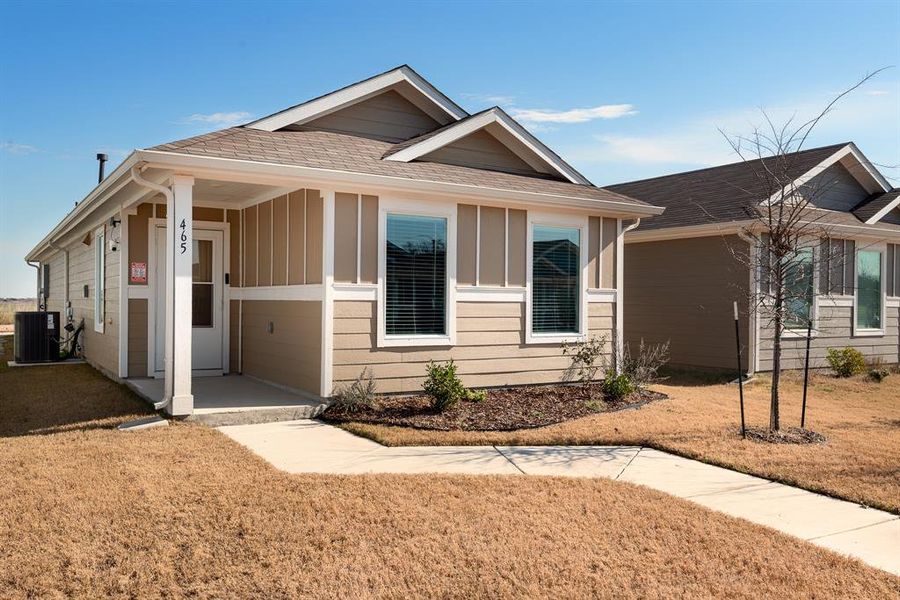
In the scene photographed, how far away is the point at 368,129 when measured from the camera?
10.6 meters

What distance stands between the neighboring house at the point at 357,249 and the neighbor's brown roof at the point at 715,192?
3262mm

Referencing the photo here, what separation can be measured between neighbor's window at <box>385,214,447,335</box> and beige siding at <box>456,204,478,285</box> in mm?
216

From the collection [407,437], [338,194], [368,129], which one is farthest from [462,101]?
[407,437]

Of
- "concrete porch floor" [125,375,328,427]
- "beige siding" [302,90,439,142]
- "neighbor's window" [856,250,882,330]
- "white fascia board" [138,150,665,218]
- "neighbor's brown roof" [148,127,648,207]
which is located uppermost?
"beige siding" [302,90,439,142]

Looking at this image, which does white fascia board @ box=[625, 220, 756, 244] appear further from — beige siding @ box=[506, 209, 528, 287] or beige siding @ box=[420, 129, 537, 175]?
beige siding @ box=[506, 209, 528, 287]

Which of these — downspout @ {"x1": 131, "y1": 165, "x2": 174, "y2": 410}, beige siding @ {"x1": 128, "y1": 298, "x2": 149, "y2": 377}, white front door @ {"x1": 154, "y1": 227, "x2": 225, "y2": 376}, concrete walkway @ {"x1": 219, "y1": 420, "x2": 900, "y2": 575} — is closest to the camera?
concrete walkway @ {"x1": 219, "y1": 420, "x2": 900, "y2": 575}

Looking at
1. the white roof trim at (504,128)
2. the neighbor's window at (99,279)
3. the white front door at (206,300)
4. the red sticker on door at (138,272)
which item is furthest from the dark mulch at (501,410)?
the neighbor's window at (99,279)

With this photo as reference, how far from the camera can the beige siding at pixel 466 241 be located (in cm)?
930

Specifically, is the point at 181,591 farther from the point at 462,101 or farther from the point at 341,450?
the point at 462,101

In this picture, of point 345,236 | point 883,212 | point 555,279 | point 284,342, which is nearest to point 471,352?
point 555,279

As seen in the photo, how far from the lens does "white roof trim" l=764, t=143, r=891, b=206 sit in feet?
44.6

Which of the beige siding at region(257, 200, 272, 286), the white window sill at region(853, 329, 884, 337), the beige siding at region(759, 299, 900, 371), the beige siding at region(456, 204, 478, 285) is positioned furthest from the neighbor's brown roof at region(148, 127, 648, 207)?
the white window sill at region(853, 329, 884, 337)

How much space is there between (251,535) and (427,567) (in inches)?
44.7

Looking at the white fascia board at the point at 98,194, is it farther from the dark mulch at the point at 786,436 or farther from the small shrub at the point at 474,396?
the dark mulch at the point at 786,436
